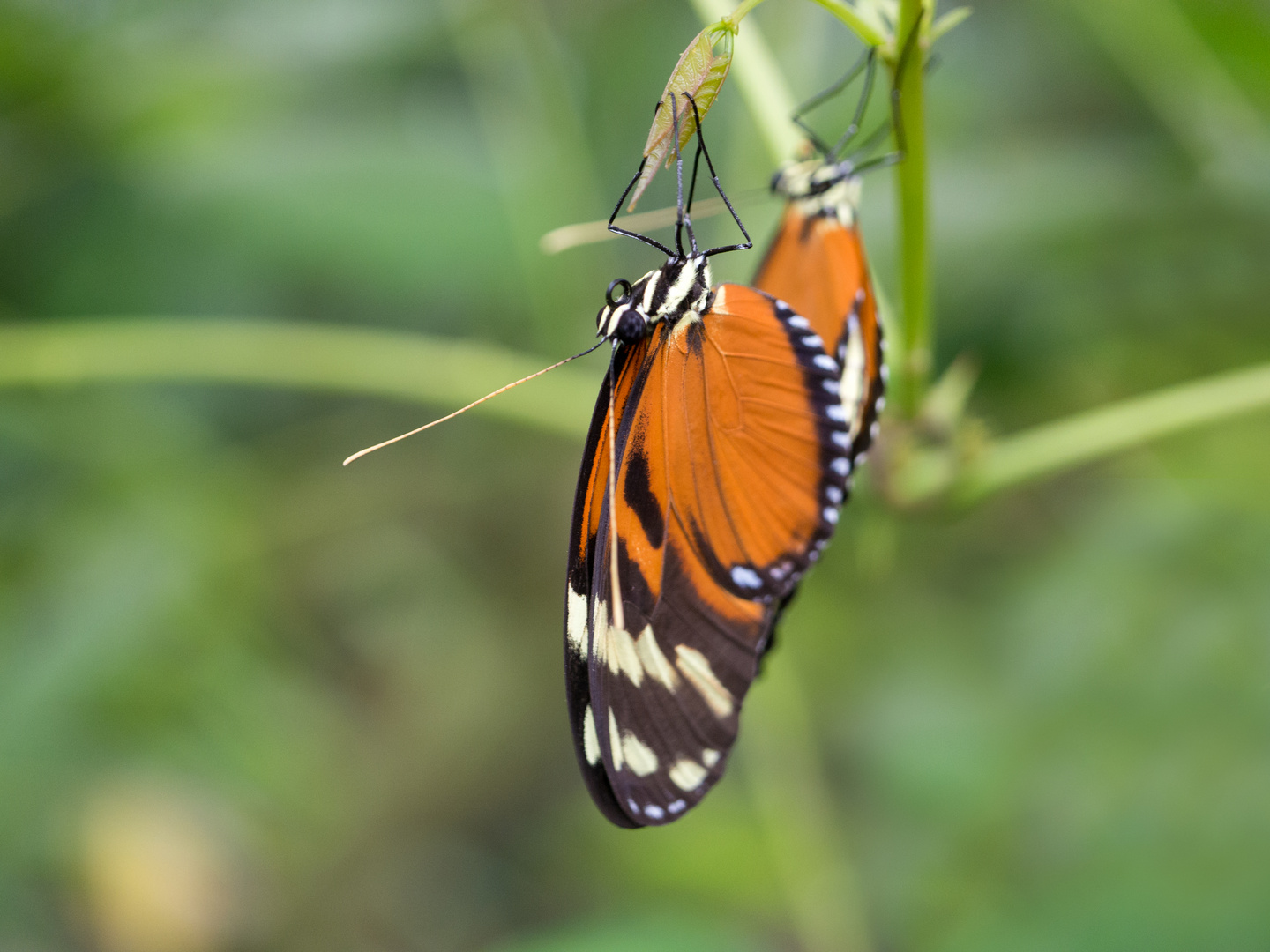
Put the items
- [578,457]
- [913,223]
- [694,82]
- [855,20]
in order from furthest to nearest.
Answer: [578,457]
[913,223]
[855,20]
[694,82]

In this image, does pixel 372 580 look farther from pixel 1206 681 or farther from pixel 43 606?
pixel 1206 681

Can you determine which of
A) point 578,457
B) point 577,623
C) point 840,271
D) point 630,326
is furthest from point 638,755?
point 578,457

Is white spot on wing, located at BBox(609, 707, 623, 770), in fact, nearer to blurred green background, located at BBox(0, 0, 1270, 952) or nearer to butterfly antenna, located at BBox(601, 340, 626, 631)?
butterfly antenna, located at BBox(601, 340, 626, 631)

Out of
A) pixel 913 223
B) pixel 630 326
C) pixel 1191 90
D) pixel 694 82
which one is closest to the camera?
pixel 694 82

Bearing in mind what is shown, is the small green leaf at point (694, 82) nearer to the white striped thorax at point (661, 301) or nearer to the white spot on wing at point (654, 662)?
the white striped thorax at point (661, 301)

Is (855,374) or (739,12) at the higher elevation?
(739,12)

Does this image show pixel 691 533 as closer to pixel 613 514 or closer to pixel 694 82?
pixel 613 514

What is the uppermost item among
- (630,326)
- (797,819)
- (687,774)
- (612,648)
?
(630,326)
